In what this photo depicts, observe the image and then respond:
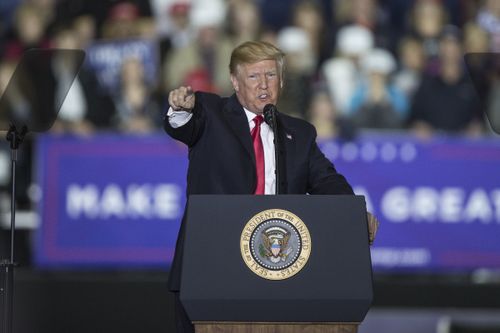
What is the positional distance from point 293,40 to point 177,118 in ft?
13.1

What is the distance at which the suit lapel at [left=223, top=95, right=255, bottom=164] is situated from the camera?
3397 mm

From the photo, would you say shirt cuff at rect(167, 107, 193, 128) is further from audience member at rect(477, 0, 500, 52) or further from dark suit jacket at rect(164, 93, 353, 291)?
audience member at rect(477, 0, 500, 52)

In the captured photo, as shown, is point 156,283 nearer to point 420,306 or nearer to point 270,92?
point 420,306

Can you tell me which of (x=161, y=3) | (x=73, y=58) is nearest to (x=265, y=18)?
(x=161, y=3)

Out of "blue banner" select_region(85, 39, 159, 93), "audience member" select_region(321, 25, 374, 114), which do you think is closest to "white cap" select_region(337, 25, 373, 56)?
"audience member" select_region(321, 25, 374, 114)

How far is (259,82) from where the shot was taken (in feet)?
11.1

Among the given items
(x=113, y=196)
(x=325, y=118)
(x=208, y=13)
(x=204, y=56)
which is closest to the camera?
(x=113, y=196)

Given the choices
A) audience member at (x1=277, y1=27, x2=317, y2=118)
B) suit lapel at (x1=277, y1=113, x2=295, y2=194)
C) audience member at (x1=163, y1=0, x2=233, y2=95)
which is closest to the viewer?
suit lapel at (x1=277, y1=113, x2=295, y2=194)

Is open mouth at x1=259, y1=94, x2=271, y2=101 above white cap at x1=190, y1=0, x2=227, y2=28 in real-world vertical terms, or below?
below

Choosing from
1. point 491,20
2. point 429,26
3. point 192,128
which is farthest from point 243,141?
point 491,20

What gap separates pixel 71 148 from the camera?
6652 mm

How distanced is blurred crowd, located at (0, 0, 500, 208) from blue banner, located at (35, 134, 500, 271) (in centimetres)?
21

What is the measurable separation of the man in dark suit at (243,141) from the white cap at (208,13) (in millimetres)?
3794

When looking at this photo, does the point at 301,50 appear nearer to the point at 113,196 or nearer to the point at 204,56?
the point at 204,56
